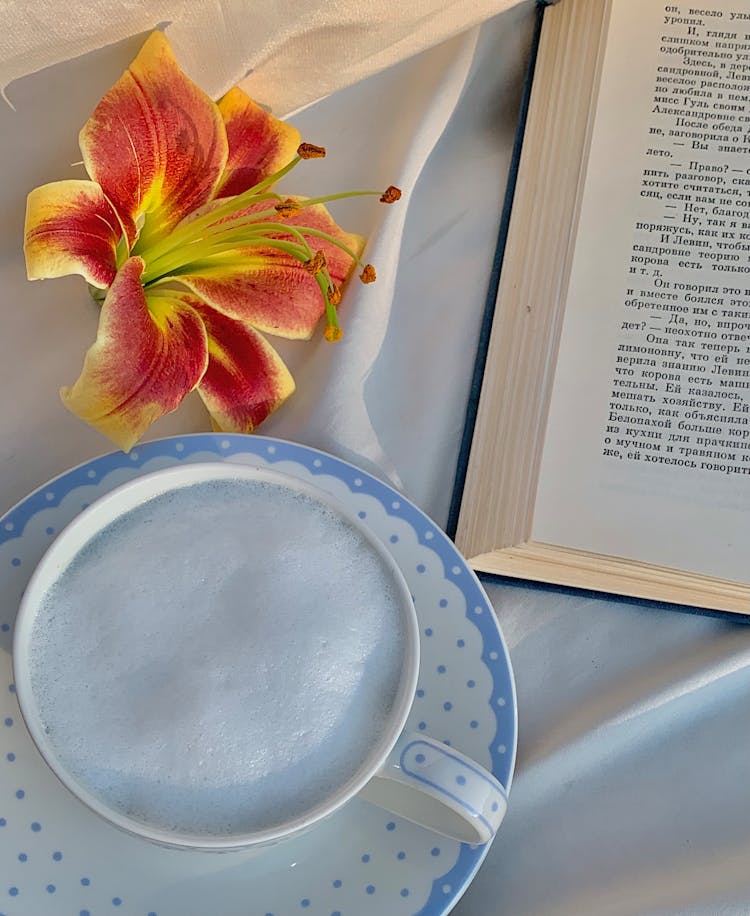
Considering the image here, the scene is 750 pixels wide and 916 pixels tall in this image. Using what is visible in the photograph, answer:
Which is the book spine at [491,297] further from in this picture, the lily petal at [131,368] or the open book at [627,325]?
the lily petal at [131,368]

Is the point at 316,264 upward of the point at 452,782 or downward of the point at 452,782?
upward

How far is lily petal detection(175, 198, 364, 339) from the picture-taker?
0.46 metres

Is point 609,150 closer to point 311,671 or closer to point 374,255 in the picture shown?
point 374,255

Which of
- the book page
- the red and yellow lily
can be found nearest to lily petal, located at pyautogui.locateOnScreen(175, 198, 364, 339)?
the red and yellow lily

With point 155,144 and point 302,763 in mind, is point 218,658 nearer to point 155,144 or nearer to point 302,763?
point 302,763

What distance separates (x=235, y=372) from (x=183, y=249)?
0.18 feet

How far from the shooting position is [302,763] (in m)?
0.39

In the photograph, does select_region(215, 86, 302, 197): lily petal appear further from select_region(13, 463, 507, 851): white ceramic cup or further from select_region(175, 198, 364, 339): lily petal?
select_region(13, 463, 507, 851): white ceramic cup

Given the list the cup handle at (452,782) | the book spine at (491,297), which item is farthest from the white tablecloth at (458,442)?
the cup handle at (452,782)

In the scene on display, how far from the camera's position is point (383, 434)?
50 centimetres

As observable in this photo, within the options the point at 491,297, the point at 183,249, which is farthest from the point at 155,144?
the point at 491,297

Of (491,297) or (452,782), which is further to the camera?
(491,297)

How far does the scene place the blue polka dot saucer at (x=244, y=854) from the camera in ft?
1.40

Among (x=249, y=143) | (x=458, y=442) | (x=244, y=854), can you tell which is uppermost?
(x=249, y=143)
